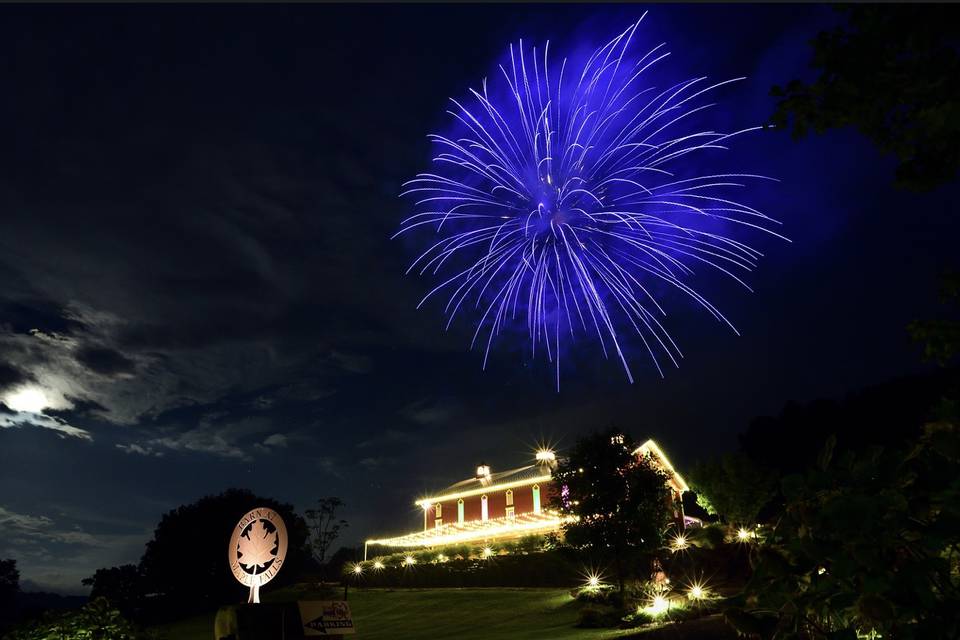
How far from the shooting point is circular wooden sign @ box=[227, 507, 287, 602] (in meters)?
14.3

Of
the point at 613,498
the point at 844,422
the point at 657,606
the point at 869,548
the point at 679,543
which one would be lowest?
the point at 869,548

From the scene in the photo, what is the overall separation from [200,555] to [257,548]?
64.9m

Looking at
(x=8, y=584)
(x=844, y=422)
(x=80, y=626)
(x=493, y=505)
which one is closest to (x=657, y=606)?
(x=80, y=626)

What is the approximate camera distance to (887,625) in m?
2.28

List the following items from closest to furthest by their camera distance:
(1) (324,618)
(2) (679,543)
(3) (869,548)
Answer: (3) (869,548), (1) (324,618), (2) (679,543)

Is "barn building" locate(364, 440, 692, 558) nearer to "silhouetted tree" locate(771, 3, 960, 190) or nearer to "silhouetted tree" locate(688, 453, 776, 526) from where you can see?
"silhouetted tree" locate(688, 453, 776, 526)

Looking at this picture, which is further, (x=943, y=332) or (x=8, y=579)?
(x=8, y=579)

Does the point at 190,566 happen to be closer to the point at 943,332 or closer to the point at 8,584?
the point at 8,584

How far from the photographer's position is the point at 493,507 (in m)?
63.4

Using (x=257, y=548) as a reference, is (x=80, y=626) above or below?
below

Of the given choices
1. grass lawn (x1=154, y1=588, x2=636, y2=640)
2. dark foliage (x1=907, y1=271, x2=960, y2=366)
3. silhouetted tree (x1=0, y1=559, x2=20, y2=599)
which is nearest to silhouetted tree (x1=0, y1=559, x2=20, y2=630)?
silhouetted tree (x1=0, y1=559, x2=20, y2=599)

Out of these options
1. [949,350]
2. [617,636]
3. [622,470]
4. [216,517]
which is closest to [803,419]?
[622,470]

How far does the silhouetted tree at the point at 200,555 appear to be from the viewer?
222ft

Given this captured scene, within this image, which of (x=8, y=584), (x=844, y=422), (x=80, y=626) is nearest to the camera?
(x=80, y=626)
